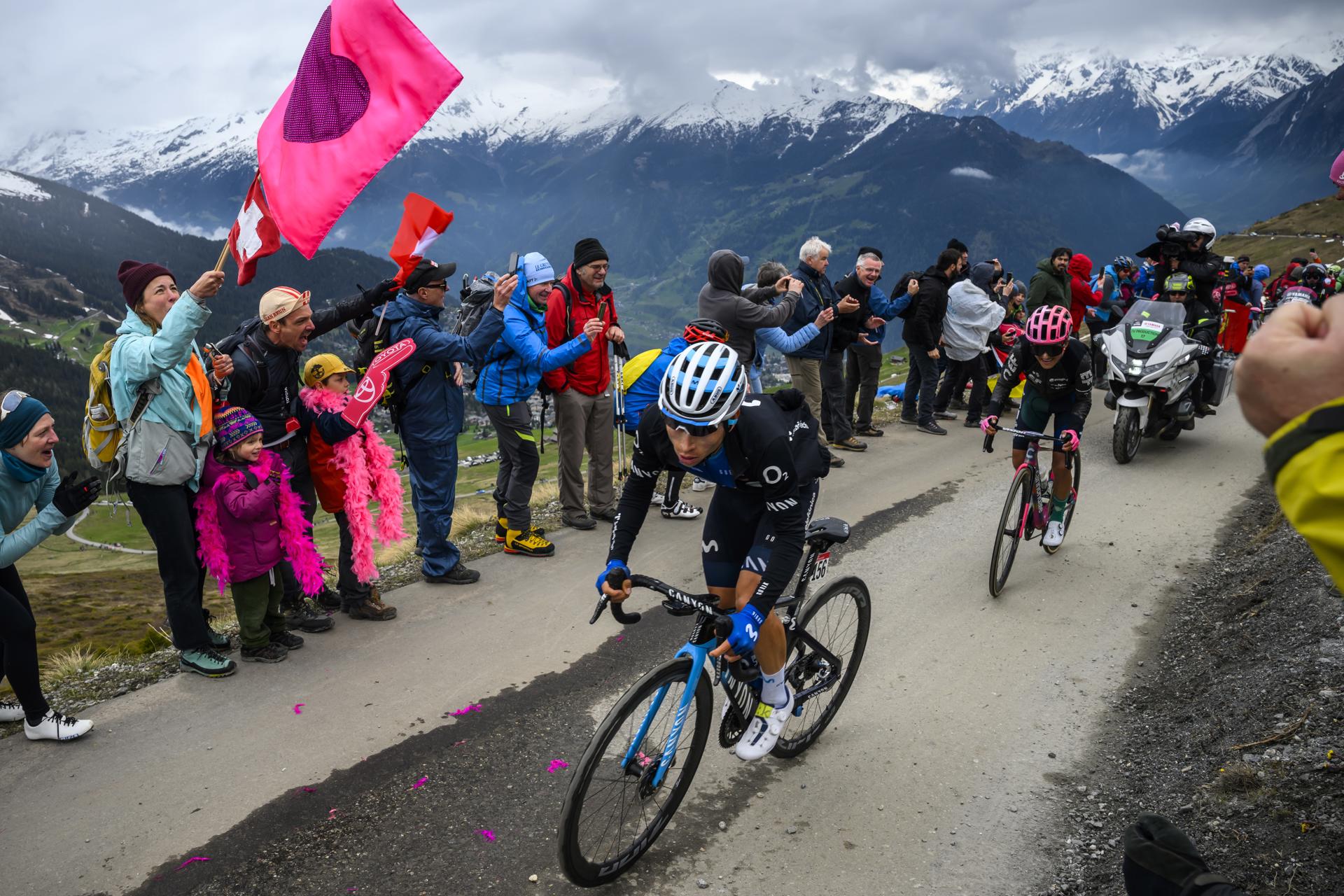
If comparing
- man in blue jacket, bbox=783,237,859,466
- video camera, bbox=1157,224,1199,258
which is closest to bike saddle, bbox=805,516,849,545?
man in blue jacket, bbox=783,237,859,466

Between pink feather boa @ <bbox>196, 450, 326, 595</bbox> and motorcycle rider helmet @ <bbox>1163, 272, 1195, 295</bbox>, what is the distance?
37.8ft

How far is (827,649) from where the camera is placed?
15.8 feet

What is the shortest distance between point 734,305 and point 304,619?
17.1 feet

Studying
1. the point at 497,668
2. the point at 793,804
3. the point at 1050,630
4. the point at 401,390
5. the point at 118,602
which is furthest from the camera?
the point at 118,602

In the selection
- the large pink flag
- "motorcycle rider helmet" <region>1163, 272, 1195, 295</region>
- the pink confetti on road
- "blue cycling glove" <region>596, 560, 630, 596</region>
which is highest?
the large pink flag

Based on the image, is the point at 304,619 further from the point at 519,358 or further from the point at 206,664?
the point at 519,358

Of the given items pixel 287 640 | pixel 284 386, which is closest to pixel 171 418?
pixel 284 386

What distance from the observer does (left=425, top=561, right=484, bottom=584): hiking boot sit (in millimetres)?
7230

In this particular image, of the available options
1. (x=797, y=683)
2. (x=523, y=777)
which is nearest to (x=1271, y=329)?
(x=797, y=683)

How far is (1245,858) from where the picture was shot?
11.5ft

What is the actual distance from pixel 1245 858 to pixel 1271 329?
294 centimetres

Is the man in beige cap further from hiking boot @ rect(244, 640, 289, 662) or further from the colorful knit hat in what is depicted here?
hiking boot @ rect(244, 640, 289, 662)

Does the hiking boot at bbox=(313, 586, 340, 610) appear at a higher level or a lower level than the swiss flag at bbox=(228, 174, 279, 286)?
lower

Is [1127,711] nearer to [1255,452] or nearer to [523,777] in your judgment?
[523,777]
